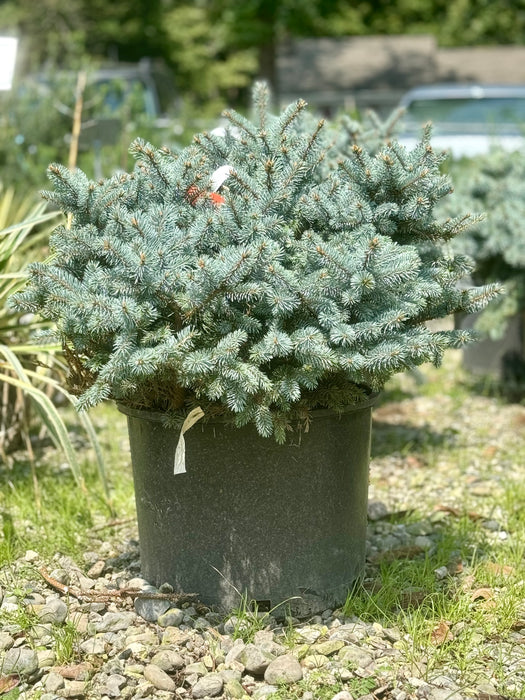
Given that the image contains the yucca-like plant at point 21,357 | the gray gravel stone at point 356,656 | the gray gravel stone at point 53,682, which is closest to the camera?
the gray gravel stone at point 53,682

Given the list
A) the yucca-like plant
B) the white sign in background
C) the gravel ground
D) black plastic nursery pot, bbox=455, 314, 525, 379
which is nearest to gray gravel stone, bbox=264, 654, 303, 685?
the gravel ground

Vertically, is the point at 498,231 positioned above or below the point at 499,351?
above

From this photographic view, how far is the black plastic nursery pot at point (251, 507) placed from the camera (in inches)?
97.0

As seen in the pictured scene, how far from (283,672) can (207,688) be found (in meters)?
0.19

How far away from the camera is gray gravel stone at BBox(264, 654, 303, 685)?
88.9 inches

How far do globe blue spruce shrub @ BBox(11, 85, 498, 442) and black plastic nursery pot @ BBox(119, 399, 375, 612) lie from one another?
9 centimetres

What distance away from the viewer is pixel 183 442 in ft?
7.49

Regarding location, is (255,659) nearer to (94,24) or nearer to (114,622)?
(114,622)

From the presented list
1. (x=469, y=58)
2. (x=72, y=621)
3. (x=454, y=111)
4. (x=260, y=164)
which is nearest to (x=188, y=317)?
(x=260, y=164)

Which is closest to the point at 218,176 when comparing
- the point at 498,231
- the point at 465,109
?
the point at 498,231

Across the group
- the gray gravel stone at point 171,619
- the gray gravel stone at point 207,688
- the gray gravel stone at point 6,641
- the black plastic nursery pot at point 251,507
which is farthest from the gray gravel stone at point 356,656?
the gray gravel stone at point 6,641

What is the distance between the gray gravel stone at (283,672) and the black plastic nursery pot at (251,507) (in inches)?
10.0

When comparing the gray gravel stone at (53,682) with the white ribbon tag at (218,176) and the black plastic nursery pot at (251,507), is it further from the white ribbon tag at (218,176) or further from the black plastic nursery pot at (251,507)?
the white ribbon tag at (218,176)

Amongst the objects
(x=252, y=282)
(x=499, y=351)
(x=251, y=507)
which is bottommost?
(x=251, y=507)
